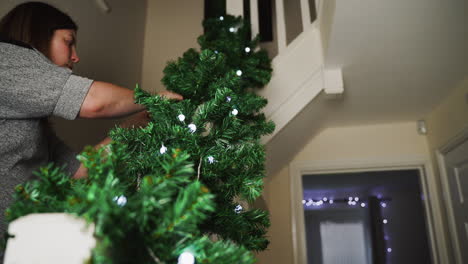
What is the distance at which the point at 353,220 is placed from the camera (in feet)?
25.6

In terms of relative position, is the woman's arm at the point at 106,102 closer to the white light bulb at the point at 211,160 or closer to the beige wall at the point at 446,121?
the white light bulb at the point at 211,160

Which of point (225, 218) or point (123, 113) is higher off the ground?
point (123, 113)

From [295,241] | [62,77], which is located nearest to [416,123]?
[295,241]

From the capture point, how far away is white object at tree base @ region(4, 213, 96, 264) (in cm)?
29

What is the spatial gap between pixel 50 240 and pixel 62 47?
2.11 feet

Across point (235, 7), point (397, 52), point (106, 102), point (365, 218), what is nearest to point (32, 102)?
point (106, 102)

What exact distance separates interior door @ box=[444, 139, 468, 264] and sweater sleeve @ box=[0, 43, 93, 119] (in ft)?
7.66

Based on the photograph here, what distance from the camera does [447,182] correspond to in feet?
7.71

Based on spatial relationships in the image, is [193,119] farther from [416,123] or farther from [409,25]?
[416,123]

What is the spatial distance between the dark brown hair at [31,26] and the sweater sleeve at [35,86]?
0.64ft

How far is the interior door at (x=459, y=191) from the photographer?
211 cm

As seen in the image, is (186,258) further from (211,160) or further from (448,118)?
(448,118)

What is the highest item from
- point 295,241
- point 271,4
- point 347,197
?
point 271,4

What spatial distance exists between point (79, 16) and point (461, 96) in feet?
7.46
